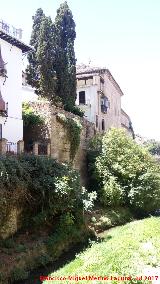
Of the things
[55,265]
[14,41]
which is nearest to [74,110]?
[14,41]

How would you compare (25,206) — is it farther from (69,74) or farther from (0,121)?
(69,74)

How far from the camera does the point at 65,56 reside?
3753 cm

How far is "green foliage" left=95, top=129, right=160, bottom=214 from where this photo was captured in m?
33.5

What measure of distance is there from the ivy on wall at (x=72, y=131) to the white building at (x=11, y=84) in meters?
3.94

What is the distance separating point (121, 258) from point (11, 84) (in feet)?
50.4

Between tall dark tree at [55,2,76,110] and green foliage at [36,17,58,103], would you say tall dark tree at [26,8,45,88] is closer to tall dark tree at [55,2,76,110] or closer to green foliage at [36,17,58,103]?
green foliage at [36,17,58,103]

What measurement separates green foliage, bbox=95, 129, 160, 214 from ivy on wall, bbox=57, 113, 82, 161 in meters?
2.75

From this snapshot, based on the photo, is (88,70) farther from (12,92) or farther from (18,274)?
(18,274)

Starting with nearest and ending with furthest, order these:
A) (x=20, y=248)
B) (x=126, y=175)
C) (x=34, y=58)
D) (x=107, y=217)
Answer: (x=20, y=248) < (x=107, y=217) < (x=126, y=175) < (x=34, y=58)

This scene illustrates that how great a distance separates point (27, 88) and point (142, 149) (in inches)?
435

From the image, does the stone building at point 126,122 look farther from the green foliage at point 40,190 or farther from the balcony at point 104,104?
the green foliage at point 40,190

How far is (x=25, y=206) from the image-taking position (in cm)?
2428

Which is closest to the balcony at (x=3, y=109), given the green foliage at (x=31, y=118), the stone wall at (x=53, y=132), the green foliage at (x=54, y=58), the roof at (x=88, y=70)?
the green foliage at (x=31, y=118)

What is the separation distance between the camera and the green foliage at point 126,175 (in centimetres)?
3350
